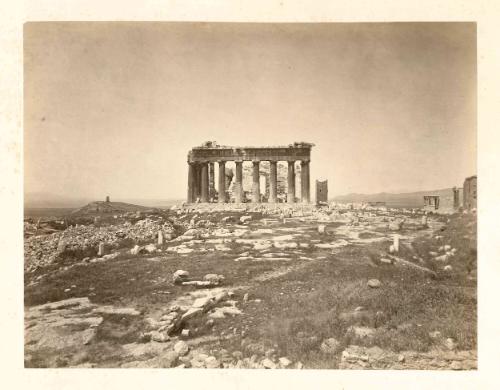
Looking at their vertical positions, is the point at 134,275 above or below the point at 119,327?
above

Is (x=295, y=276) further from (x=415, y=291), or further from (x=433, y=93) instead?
(x=433, y=93)

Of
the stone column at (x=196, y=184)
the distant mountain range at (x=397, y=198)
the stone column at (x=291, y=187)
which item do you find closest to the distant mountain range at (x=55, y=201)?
the stone column at (x=196, y=184)

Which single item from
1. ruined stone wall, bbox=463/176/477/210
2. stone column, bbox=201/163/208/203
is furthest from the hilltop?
ruined stone wall, bbox=463/176/477/210

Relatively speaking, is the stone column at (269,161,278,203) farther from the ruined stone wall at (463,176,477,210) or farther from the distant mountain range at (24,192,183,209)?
the ruined stone wall at (463,176,477,210)
